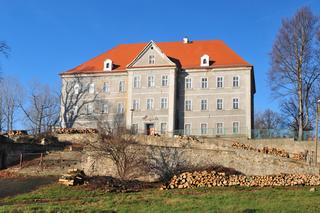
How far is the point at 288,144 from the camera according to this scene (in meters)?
35.1

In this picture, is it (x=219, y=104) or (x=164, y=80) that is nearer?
(x=219, y=104)

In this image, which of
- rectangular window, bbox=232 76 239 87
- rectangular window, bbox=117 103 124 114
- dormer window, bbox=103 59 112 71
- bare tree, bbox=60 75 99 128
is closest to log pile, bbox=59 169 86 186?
rectangular window, bbox=117 103 124 114

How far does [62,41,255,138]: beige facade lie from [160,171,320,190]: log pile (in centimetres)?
2020

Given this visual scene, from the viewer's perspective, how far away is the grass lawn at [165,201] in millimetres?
15422

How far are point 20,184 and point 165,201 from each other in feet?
35.1

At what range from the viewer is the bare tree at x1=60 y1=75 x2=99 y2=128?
49.5 m

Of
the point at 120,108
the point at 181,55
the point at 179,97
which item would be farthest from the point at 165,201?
the point at 181,55

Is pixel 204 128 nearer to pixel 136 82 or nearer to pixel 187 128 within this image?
pixel 187 128

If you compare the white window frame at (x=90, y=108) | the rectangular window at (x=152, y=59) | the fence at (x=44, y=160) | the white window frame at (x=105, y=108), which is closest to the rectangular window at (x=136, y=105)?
the white window frame at (x=105, y=108)

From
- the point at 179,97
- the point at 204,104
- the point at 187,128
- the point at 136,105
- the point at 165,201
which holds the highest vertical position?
the point at 179,97

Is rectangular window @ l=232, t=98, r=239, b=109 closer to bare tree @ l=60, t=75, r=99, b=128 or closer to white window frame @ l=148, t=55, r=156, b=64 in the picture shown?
white window frame @ l=148, t=55, r=156, b=64

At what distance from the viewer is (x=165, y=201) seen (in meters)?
Answer: 17.9

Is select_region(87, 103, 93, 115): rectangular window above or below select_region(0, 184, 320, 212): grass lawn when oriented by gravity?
above

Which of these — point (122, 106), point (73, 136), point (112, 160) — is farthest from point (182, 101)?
point (112, 160)
